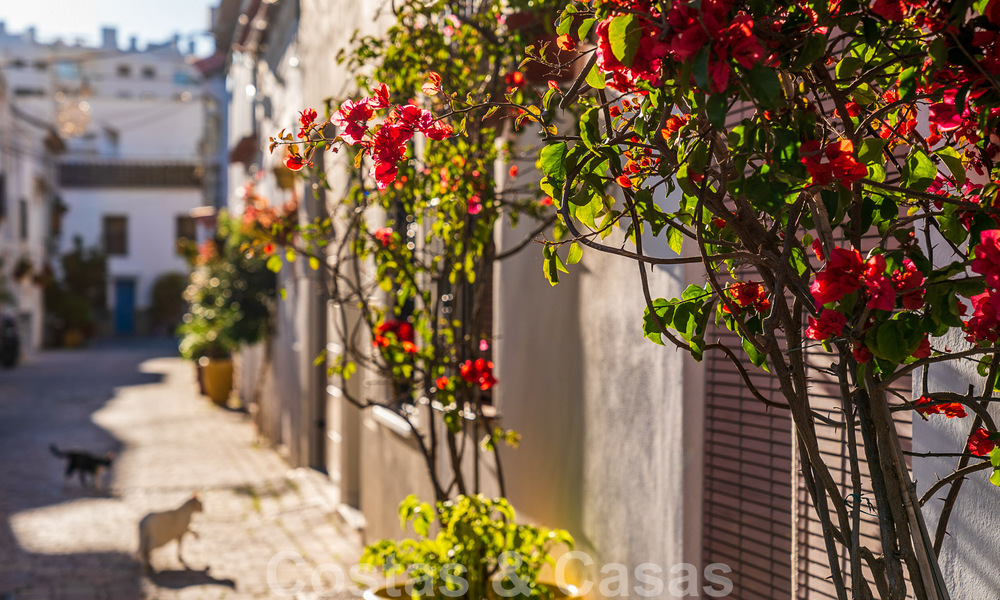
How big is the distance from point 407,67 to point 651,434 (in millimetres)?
1810

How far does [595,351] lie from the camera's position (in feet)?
12.0

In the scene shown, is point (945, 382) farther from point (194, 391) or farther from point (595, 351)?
point (194, 391)

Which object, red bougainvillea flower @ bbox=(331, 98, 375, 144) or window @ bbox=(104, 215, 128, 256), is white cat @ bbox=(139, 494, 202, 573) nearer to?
red bougainvillea flower @ bbox=(331, 98, 375, 144)

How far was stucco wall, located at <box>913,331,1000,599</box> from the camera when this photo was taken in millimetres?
1902

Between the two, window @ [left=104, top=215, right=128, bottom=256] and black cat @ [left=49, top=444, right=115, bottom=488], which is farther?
window @ [left=104, top=215, right=128, bottom=256]

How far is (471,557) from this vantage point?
3701 mm

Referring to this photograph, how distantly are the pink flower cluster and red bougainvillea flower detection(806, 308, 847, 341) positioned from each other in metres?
0.71

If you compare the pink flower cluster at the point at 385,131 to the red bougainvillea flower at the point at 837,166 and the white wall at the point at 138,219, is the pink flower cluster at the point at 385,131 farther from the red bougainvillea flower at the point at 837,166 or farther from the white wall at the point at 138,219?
the white wall at the point at 138,219

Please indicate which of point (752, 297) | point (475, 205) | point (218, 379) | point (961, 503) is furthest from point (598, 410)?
point (218, 379)

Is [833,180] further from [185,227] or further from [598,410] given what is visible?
[185,227]

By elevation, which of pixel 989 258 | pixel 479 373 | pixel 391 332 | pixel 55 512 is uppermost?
pixel 989 258

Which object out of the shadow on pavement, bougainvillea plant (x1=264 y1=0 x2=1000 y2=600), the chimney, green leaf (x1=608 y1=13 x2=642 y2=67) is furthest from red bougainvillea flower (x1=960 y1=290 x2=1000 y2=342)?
the chimney

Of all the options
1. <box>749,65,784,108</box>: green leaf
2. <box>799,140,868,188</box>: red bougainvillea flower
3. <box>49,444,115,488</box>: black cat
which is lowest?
<box>49,444,115,488</box>: black cat

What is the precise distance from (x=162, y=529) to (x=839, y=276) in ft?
18.6
